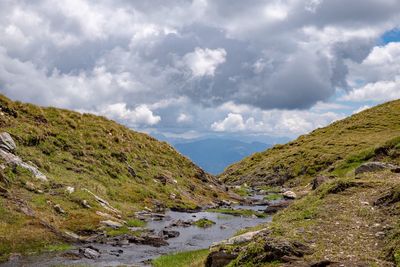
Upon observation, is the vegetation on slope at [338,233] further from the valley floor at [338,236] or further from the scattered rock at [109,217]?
the scattered rock at [109,217]

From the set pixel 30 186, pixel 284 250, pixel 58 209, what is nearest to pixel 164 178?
pixel 30 186

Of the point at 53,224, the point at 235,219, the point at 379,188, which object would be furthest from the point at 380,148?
the point at 53,224

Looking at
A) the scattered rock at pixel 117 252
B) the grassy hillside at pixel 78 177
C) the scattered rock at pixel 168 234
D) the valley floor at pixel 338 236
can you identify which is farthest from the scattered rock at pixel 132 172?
the valley floor at pixel 338 236

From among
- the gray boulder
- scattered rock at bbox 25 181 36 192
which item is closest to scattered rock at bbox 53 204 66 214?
scattered rock at bbox 25 181 36 192

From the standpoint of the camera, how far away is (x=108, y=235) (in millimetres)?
39625

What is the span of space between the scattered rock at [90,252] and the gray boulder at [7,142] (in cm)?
2248

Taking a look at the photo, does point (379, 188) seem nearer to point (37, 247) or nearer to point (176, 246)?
point (176, 246)

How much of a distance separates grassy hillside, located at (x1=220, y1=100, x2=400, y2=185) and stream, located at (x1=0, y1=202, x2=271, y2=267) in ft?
192

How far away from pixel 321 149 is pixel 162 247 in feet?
343

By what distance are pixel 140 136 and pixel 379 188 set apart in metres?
67.6

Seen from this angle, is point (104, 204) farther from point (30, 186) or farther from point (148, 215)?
point (30, 186)

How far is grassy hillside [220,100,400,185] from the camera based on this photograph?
120750 millimetres

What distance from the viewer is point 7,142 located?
167 ft

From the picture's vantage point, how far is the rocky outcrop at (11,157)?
4709 centimetres
